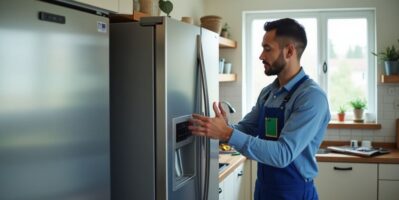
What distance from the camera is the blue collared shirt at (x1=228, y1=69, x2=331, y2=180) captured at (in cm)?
185

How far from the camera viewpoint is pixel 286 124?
1.94 m

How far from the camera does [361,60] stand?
452 centimetres

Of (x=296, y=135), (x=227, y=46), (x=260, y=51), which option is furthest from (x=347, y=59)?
(x=296, y=135)

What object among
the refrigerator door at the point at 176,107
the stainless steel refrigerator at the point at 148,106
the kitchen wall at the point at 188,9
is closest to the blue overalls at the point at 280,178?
the refrigerator door at the point at 176,107

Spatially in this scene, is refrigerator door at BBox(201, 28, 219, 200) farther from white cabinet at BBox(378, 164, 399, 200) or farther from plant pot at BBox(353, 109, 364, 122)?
plant pot at BBox(353, 109, 364, 122)

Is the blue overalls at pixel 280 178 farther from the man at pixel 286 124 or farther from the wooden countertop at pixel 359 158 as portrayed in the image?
the wooden countertop at pixel 359 158

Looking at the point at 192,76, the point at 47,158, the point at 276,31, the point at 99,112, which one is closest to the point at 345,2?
the point at 276,31

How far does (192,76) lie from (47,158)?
855mm

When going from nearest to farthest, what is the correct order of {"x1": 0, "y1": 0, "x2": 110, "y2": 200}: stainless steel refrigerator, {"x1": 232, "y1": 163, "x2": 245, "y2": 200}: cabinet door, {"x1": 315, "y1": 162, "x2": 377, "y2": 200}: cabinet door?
1. {"x1": 0, "y1": 0, "x2": 110, "y2": 200}: stainless steel refrigerator
2. {"x1": 232, "y1": 163, "x2": 245, "y2": 200}: cabinet door
3. {"x1": 315, "y1": 162, "x2": 377, "y2": 200}: cabinet door

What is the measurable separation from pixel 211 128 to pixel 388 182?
2582mm

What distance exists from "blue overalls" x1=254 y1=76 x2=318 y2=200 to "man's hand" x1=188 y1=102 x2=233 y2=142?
32 centimetres

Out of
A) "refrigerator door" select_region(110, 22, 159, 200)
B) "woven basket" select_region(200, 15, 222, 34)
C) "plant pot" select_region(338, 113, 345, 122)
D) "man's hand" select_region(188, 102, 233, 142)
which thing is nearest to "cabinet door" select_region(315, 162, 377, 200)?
"plant pot" select_region(338, 113, 345, 122)

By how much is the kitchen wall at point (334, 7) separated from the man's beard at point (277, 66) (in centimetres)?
247

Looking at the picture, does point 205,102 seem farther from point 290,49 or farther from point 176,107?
point 290,49
